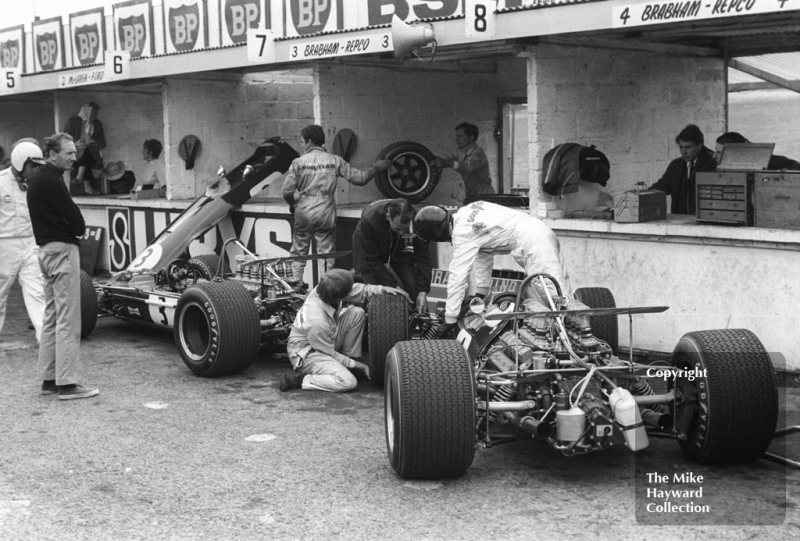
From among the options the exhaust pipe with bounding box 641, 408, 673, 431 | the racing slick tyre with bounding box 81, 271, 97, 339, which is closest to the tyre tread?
the exhaust pipe with bounding box 641, 408, 673, 431

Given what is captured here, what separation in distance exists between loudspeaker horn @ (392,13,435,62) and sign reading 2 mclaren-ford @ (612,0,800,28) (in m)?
1.96

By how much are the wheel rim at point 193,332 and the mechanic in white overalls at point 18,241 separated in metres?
1.67

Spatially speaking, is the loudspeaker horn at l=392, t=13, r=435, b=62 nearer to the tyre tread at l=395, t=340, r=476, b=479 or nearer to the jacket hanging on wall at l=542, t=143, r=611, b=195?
the jacket hanging on wall at l=542, t=143, r=611, b=195

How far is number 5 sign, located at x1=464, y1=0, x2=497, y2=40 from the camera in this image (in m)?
8.89

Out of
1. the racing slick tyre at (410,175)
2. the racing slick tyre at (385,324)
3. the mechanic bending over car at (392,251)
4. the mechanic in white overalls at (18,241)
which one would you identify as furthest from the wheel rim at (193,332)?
the racing slick tyre at (410,175)

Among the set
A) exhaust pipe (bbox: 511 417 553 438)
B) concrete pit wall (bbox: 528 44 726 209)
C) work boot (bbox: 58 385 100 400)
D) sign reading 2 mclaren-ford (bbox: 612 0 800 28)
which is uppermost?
sign reading 2 mclaren-ford (bbox: 612 0 800 28)

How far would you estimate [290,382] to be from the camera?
760 centimetres

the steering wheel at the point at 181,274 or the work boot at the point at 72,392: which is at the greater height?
the steering wheel at the point at 181,274

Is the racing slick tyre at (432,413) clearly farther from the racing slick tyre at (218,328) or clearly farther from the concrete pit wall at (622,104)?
the concrete pit wall at (622,104)

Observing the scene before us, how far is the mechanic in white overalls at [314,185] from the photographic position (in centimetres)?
1054

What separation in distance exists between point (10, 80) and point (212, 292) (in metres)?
9.56

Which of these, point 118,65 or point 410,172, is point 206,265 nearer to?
point 410,172

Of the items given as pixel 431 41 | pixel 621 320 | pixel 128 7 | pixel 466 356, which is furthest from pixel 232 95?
pixel 466 356

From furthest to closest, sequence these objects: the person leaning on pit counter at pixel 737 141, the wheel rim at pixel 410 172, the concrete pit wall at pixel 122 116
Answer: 1. the concrete pit wall at pixel 122 116
2. the wheel rim at pixel 410 172
3. the person leaning on pit counter at pixel 737 141
